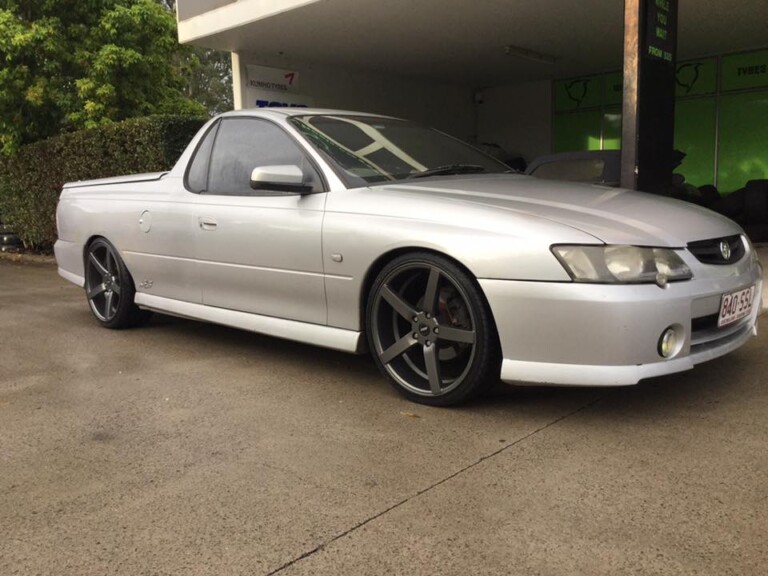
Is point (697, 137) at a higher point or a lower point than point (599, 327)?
higher

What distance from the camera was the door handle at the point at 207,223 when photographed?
14.6 feet

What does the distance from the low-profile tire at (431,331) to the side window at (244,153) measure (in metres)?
0.99

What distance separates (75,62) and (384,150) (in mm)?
9799

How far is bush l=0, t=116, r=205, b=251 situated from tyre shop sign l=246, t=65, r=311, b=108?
128 cm

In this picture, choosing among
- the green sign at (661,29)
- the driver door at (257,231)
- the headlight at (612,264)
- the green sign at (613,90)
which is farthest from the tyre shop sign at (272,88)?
the headlight at (612,264)

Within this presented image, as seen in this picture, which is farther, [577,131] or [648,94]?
[577,131]

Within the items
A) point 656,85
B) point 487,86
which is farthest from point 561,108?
point 656,85

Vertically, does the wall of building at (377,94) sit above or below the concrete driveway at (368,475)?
above

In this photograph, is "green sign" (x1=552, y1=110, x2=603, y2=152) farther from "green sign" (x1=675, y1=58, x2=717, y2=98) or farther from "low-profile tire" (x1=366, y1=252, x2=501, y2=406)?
"low-profile tire" (x1=366, y1=252, x2=501, y2=406)

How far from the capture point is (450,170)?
433 cm

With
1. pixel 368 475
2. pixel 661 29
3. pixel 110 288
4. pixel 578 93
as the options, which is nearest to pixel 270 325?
pixel 368 475

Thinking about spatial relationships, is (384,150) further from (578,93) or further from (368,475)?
(578,93)

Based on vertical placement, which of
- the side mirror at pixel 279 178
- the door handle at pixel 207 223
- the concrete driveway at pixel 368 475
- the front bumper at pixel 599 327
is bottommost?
the concrete driveway at pixel 368 475

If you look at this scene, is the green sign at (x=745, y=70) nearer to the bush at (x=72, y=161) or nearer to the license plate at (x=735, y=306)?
the bush at (x=72, y=161)
